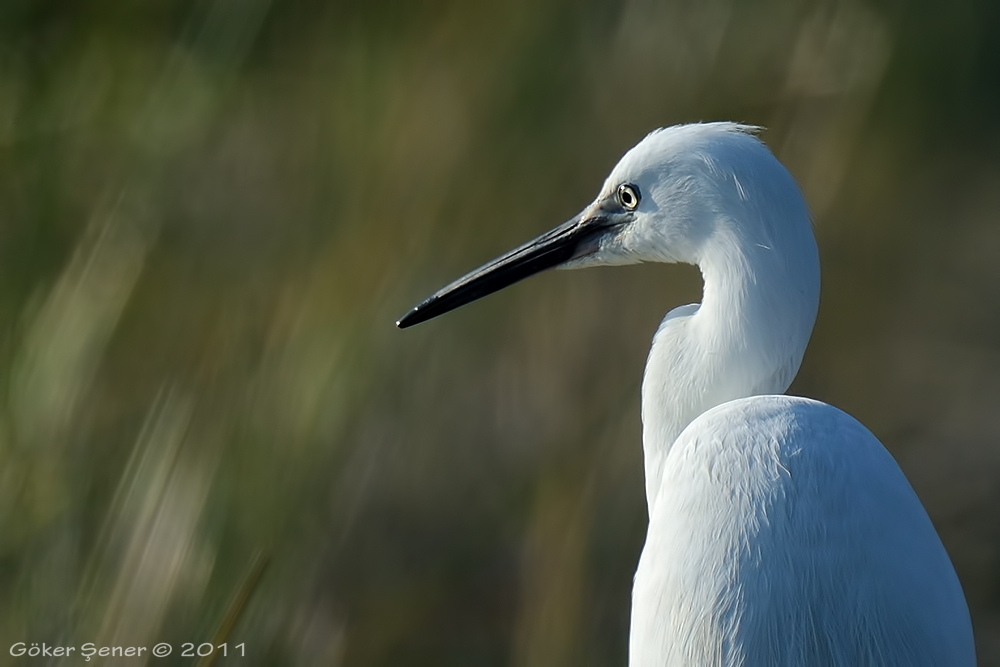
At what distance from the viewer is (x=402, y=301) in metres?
1.23

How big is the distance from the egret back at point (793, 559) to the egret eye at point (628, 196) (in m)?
0.26

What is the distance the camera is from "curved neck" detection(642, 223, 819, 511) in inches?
36.0

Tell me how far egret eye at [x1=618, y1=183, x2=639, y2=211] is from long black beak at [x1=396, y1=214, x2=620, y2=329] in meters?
0.02

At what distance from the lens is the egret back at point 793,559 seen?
0.80 m

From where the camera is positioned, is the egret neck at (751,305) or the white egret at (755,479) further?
the egret neck at (751,305)

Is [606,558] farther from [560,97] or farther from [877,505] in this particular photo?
[560,97]

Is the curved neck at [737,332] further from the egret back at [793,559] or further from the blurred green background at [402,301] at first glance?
the blurred green background at [402,301]

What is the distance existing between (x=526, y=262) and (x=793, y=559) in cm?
46

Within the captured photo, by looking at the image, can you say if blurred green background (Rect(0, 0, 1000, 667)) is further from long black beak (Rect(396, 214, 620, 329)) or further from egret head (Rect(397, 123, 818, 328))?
egret head (Rect(397, 123, 818, 328))

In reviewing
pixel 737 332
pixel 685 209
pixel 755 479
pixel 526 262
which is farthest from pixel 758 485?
pixel 526 262

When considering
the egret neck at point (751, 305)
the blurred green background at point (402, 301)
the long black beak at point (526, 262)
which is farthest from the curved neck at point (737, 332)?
the blurred green background at point (402, 301)

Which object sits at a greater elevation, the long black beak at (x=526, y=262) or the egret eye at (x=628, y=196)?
the egret eye at (x=628, y=196)

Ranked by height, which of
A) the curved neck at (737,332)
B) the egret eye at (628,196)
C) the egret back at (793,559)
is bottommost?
the egret back at (793,559)

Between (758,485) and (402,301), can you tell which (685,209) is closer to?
(758,485)
